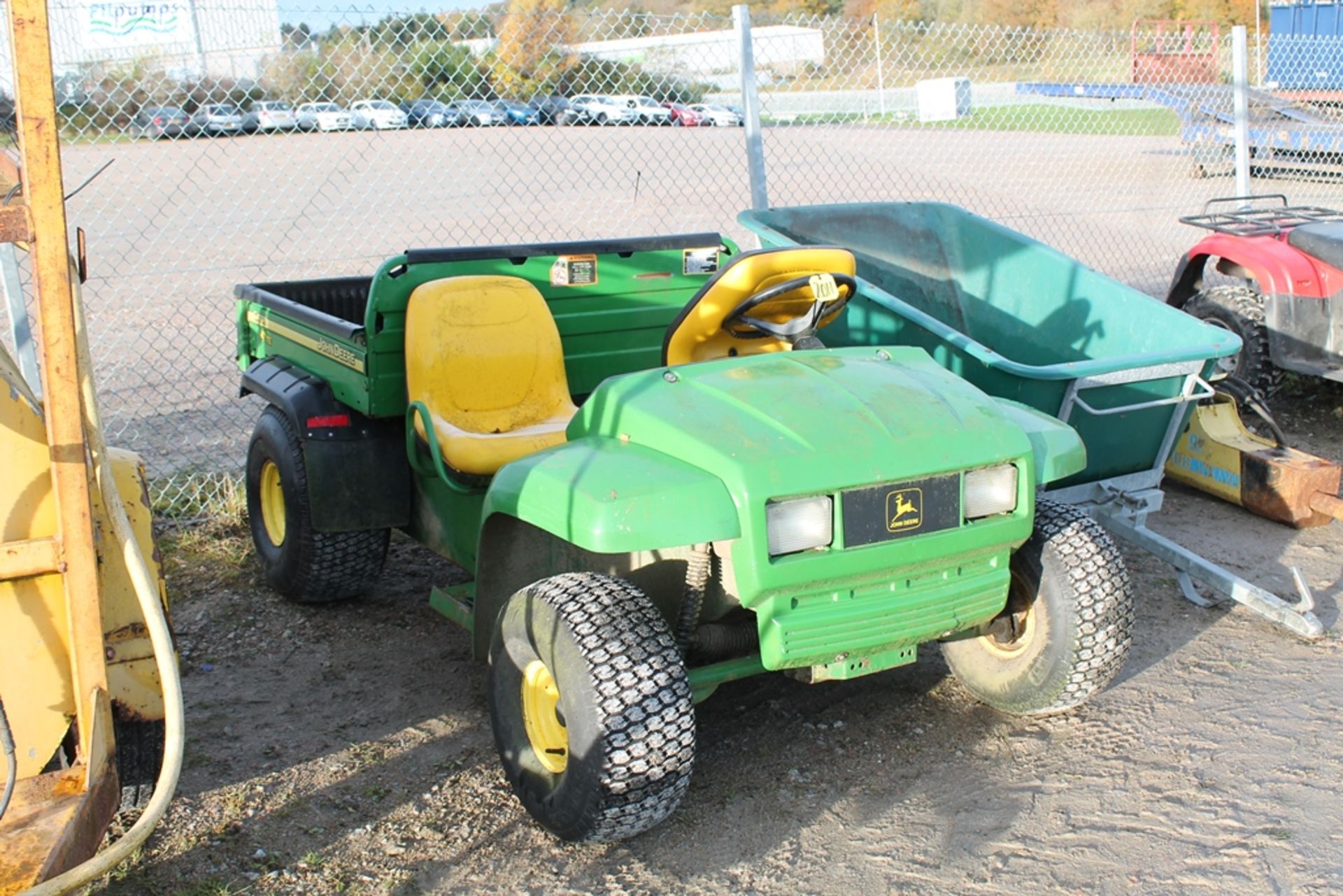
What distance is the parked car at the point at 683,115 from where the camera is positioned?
7781 millimetres

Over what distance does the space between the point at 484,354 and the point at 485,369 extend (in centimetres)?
5

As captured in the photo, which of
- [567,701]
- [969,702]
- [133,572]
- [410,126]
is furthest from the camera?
[410,126]

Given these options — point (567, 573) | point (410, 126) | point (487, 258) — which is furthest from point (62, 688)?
point (410, 126)

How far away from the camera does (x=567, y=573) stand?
3164 millimetres

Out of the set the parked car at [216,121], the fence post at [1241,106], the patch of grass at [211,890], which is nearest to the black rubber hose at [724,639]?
the patch of grass at [211,890]

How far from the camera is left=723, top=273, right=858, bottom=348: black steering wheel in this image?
357cm

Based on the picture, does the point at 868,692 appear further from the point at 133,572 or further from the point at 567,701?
the point at 133,572

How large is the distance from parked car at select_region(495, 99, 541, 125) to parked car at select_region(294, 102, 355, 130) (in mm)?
970

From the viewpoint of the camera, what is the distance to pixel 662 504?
9.02 feet

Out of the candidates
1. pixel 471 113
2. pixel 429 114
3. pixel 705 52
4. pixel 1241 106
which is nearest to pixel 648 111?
pixel 705 52

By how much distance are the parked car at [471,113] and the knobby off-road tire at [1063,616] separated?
13.7ft

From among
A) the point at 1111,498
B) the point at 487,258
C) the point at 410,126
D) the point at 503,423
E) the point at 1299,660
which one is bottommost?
the point at 1299,660

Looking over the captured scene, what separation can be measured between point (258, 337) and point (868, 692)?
2682mm

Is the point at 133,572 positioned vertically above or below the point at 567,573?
above
